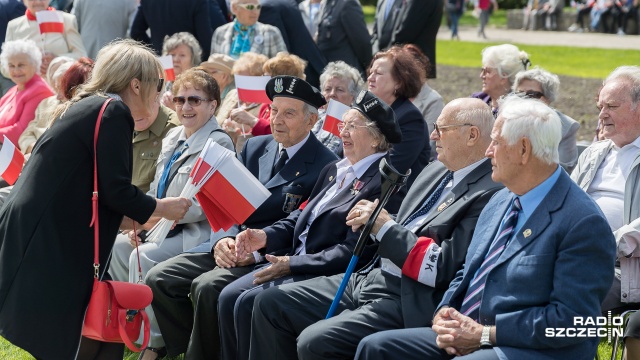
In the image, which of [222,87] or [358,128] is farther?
[222,87]

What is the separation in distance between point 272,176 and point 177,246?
81cm

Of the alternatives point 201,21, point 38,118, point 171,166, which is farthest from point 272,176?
point 201,21

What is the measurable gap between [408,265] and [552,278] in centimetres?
83

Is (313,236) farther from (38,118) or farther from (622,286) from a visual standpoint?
(38,118)

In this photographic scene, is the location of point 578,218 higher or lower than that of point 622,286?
higher

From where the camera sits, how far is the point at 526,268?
3920 millimetres

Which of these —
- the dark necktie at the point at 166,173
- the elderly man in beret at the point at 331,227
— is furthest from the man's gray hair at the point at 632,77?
the dark necktie at the point at 166,173

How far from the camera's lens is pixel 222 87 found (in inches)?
329

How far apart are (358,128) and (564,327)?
1.96m

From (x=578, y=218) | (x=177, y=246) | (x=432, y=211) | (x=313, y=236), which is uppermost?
(x=578, y=218)

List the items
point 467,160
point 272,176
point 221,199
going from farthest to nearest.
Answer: point 272,176 → point 221,199 → point 467,160

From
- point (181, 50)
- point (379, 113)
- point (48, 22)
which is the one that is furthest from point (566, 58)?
point (379, 113)

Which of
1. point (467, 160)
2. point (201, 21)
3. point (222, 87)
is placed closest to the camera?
point (467, 160)

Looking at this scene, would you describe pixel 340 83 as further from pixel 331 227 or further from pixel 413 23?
pixel 413 23
